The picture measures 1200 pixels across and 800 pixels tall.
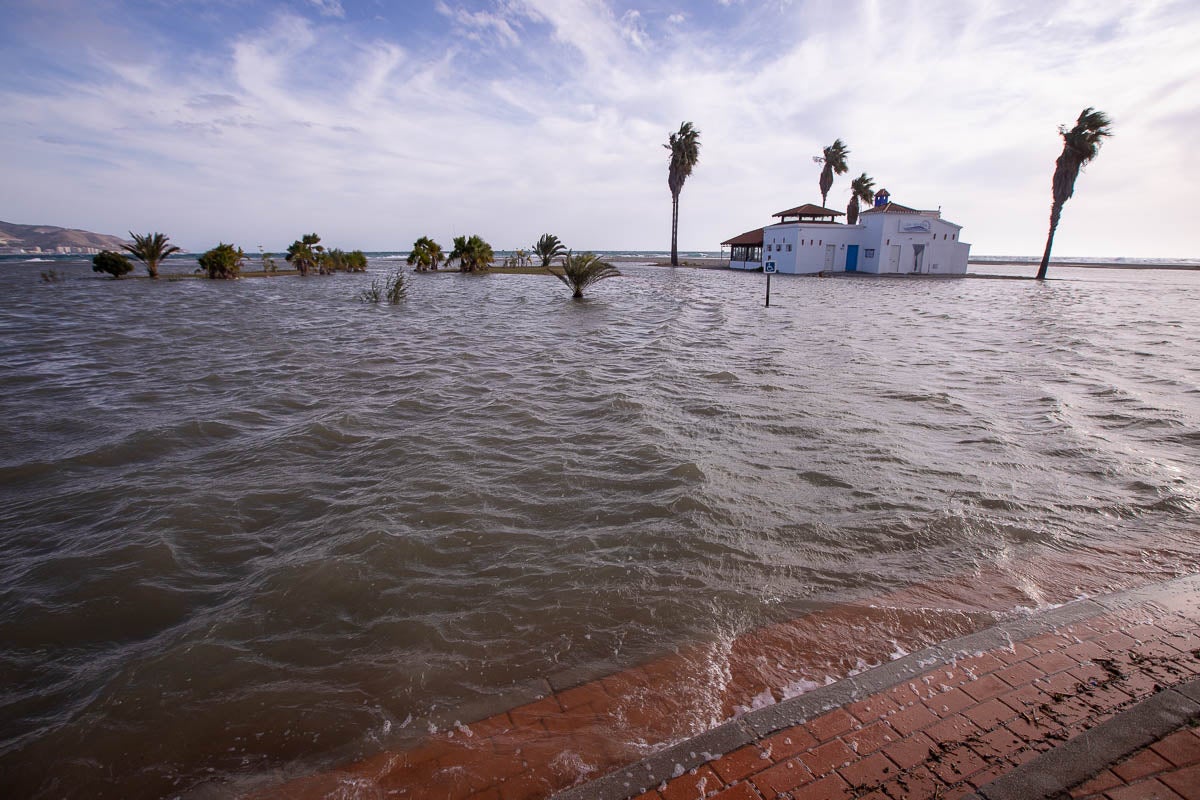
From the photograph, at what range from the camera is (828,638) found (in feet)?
9.29

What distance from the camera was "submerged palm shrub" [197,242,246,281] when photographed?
2989 cm

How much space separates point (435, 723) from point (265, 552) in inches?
87.3

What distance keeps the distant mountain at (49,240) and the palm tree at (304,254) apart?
333ft

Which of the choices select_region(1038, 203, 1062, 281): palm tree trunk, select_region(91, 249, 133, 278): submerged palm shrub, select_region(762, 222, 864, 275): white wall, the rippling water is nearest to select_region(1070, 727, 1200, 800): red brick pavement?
the rippling water

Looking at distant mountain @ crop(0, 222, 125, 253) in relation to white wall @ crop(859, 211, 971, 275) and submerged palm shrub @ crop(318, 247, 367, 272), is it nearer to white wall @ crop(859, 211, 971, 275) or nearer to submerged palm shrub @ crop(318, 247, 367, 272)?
submerged palm shrub @ crop(318, 247, 367, 272)

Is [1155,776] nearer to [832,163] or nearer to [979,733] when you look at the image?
[979,733]

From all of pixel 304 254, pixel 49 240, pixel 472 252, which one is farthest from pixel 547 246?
pixel 49 240

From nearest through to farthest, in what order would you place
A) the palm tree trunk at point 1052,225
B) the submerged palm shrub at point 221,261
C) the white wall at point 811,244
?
the submerged palm shrub at point 221,261 < the palm tree trunk at point 1052,225 < the white wall at point 811,244

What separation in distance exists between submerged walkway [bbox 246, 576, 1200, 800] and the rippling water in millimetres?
261

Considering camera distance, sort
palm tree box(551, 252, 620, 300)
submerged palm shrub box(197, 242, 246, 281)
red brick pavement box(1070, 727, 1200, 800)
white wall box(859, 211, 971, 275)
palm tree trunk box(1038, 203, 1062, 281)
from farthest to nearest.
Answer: white wall box(859, 211, 971, 275)
palm tree trunk box(1038, 203, 1062, 281)
submerged palm shrub box(197, 242, 246, 281)
palm tree box(551, 252, 620, 300)
red brick pavement box(1070, 727, 1200, 800)

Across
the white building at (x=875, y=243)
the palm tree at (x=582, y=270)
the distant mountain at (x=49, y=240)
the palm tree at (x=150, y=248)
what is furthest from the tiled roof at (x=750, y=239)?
the distant mountain at (x=49, y=240)

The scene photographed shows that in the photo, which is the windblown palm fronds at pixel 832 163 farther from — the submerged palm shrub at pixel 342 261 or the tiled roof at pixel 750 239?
the submerged palm shrub at pixel 342 261

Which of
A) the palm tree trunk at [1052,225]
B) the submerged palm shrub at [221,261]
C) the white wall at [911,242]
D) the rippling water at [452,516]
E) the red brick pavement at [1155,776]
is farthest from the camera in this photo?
the white wall at [911,242]

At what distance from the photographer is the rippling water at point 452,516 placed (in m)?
2.52
